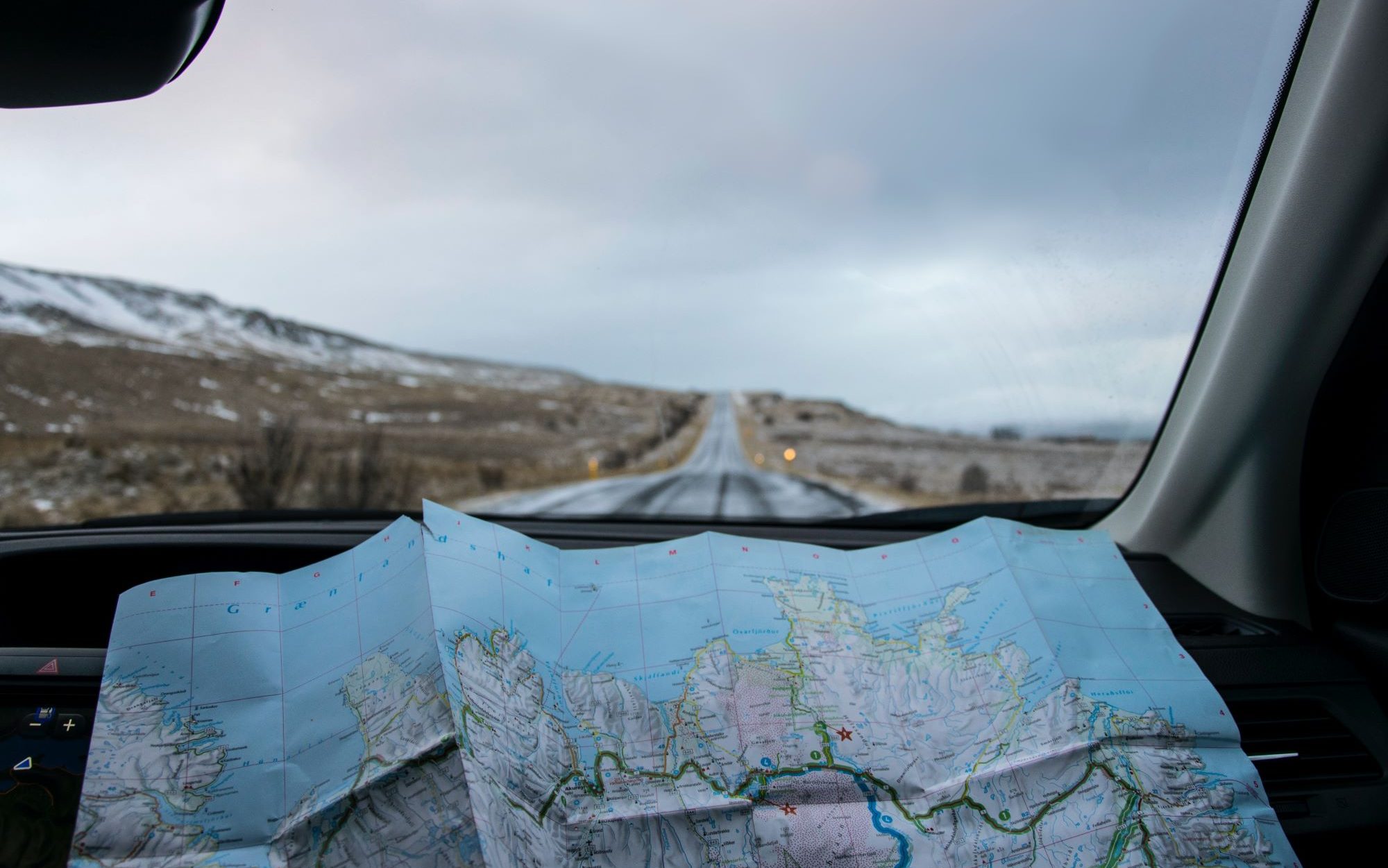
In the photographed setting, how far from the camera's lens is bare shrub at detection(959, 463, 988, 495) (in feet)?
9.32

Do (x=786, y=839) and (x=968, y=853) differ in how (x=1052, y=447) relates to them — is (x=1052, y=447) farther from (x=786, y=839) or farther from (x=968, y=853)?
(x=786, y=839)

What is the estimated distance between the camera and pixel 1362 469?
207 cm

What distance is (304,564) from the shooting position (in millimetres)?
2156

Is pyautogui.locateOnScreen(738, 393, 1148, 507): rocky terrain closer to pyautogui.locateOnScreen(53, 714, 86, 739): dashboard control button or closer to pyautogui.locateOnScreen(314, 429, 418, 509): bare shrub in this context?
pyautogui.locateOnScreen(314, 429, 418, 509): bare shrub

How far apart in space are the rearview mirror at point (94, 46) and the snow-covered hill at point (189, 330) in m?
1.69

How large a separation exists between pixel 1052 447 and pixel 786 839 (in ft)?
6.46

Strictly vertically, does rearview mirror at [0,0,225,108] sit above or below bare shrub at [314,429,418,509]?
below

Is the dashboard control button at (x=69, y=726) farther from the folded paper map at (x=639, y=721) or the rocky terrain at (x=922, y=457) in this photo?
the rocky terrain at (x=922, y=457)

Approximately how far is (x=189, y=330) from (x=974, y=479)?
331cm

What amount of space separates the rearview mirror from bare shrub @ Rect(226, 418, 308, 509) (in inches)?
82.6

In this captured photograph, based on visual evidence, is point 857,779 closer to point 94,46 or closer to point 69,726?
point 69,726

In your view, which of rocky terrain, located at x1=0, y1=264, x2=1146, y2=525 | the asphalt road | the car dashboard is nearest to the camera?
the car dashboard

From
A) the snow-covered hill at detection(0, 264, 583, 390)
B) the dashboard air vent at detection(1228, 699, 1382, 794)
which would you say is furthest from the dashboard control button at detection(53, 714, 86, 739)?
the dashboard air vent at detection(1228, 699, 1382, 794)

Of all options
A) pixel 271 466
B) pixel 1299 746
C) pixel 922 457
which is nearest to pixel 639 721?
pixel 1299 746
